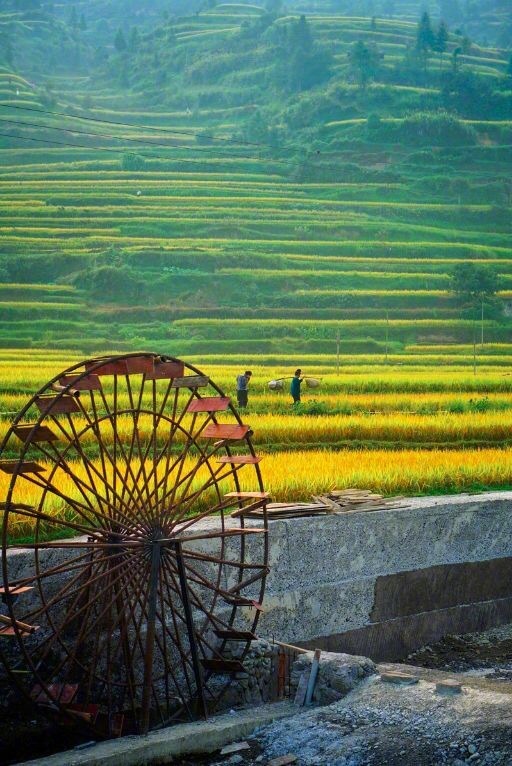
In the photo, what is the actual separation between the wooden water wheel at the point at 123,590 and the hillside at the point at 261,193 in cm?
2438

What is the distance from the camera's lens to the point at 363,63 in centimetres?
6106

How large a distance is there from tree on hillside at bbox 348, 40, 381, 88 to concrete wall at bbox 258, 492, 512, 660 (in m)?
50.1

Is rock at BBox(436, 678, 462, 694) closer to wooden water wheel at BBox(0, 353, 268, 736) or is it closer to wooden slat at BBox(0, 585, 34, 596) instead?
wooden water wheel at BBox(0, 353, 268, 736)

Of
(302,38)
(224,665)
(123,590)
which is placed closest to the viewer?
(123,590)

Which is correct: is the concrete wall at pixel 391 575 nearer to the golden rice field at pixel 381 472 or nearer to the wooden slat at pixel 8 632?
the golden rice field at pixel 381 472

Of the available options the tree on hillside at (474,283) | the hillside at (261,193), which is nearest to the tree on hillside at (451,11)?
the hillside at (261,193)

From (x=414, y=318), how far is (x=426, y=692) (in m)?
30.8

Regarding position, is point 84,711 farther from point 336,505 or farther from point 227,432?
point 336,505

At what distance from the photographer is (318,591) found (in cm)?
1065

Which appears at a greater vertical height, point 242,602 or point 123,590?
point 123,590

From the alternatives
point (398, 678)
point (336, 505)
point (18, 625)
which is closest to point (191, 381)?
point (336, 505)

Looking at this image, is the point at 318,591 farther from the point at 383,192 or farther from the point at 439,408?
the point at 383,192

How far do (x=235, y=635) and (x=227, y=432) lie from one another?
1.57 meters

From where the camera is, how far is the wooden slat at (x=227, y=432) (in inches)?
379
